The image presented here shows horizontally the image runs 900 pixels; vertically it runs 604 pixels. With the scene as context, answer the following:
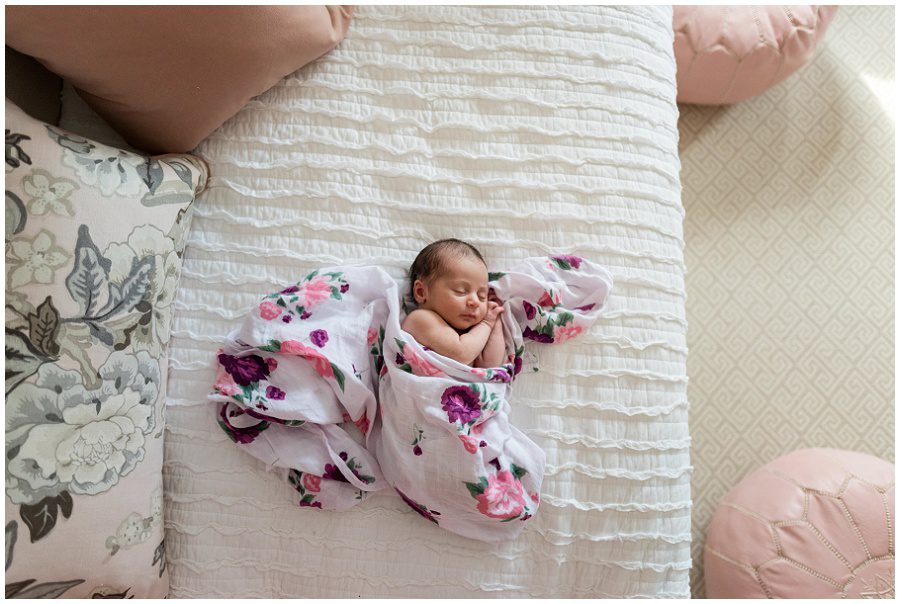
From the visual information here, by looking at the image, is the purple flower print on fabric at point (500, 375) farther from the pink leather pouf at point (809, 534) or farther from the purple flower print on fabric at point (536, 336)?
the pink leather pouf at point (809, 534)

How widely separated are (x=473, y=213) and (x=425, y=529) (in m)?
0.57

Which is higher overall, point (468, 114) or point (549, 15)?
point (549, 15)

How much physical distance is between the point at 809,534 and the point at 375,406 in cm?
95

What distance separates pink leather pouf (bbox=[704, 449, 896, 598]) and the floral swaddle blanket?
0.60 meters

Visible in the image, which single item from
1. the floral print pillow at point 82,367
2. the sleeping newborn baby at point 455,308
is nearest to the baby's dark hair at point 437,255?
the sleeping newborn baby at point 455,308

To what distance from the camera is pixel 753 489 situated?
1.44m

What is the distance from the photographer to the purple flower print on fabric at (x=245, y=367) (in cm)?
109

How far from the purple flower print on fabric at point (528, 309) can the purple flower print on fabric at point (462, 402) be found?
184 millimetres

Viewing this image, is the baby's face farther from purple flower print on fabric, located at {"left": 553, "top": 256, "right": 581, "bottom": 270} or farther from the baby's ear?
purple flower print on fabric, located at {"left": 553, "top": 256, "right": 581, "bottom": 270}

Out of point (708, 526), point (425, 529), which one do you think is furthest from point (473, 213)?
point (708, 526)

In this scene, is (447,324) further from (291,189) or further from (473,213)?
(291,189)

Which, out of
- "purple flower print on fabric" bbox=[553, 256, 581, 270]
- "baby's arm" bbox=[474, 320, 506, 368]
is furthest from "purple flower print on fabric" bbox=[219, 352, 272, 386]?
"purple flower print on fabric" bbox=[553, 256, 581, 270]

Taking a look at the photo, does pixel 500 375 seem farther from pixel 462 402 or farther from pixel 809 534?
pixel 809 534

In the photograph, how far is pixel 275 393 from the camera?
3.59ft
